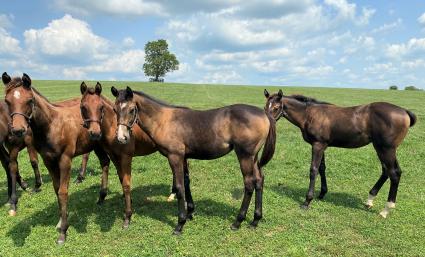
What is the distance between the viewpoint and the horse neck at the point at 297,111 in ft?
30.9

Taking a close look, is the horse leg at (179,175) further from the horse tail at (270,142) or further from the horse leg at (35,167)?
the horse leg at (35,167)

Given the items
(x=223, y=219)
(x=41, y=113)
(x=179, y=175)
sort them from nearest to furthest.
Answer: (x=41, y=113) → (x=179, y=175) → (x=223, y=219)

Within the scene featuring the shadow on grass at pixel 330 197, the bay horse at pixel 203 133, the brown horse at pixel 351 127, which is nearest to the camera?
the bay horse at pixel 203 133

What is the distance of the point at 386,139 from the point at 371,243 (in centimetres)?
269

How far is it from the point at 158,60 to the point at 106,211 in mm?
82591

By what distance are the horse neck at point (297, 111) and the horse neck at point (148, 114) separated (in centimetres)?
381

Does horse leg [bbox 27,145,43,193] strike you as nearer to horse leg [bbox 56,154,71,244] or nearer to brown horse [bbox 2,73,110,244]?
brown horse [bbox 2,73,110,244]

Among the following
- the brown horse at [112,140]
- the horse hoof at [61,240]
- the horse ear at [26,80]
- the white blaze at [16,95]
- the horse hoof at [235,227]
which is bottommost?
the horse hoof at [61,240]

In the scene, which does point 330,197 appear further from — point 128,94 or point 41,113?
Answer: point 41,113

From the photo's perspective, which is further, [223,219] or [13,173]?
[13,173]

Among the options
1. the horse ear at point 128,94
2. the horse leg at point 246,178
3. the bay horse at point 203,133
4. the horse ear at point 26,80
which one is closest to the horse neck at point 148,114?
the bay horse at point 203,133

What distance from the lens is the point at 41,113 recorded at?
6.61m

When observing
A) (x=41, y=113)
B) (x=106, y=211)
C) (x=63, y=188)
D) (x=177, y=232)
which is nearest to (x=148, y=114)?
(x=41, y=113)

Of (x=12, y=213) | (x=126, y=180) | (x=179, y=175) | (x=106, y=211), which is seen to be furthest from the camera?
(x=106, y=211)
